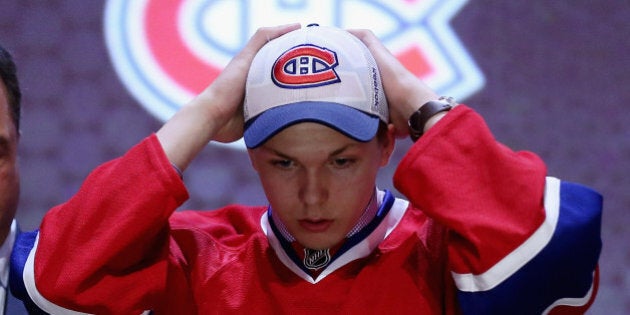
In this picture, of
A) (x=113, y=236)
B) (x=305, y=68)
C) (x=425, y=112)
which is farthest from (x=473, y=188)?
(x=113, y=236)

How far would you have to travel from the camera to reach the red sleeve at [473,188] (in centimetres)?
87

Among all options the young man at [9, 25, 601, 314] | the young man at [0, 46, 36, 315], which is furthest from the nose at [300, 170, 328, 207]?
the young man at [0, 46, 36, 315]

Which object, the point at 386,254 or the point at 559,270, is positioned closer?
the point at 559,270

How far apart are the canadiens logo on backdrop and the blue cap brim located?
54 cm

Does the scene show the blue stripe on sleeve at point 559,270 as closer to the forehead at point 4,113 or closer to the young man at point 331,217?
the young man at point 331,217

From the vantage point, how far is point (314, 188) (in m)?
0.90

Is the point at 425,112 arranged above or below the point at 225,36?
above

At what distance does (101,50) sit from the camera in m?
1.47

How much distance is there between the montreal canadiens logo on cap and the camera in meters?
0.93

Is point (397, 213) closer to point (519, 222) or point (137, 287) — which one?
point (519, 222)

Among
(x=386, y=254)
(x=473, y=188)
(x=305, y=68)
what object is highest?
(x=305, y=68)

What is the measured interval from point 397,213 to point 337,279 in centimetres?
13

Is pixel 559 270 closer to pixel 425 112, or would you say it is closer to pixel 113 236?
pixel 425 112

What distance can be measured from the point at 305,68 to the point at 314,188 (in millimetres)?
133
